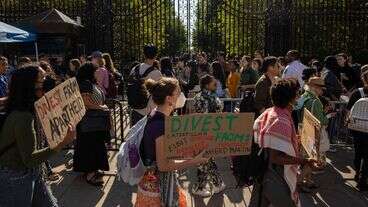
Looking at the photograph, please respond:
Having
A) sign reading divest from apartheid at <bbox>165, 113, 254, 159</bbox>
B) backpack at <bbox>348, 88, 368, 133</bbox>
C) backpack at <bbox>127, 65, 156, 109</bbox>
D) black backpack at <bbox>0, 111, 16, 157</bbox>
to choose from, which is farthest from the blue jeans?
backpack at <bbox>348, 88, 368, 133</bbox>

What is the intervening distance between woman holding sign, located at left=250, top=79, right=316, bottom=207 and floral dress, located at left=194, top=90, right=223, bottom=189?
90.7 inches

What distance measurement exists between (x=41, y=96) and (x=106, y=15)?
1212 centimetres

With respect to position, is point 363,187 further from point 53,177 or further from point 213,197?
point 53,177

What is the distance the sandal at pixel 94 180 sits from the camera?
7445 mm

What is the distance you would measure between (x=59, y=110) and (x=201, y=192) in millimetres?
3052

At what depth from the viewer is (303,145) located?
4848mm

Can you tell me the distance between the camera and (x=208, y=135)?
413cm

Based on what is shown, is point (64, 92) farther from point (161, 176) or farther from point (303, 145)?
point (303, 145)

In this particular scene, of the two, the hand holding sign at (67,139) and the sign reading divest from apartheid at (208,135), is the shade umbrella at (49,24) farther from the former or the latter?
the sign reading divest from apartheid at (208,135)

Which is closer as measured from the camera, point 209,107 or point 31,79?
point 31,79

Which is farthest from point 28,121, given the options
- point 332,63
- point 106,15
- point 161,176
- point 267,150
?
point 106,15

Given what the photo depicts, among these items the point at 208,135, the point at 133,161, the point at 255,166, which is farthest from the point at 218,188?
the point at 133,161

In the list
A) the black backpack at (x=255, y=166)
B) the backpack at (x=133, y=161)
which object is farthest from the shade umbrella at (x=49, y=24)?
the backpack at (x=133, y=161)

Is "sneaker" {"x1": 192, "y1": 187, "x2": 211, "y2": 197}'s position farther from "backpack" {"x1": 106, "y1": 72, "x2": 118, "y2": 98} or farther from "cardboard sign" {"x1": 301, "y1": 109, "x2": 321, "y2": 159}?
"backpack" {"x1": 106, "y1": 72, "x2": 118, "y2": 98}
